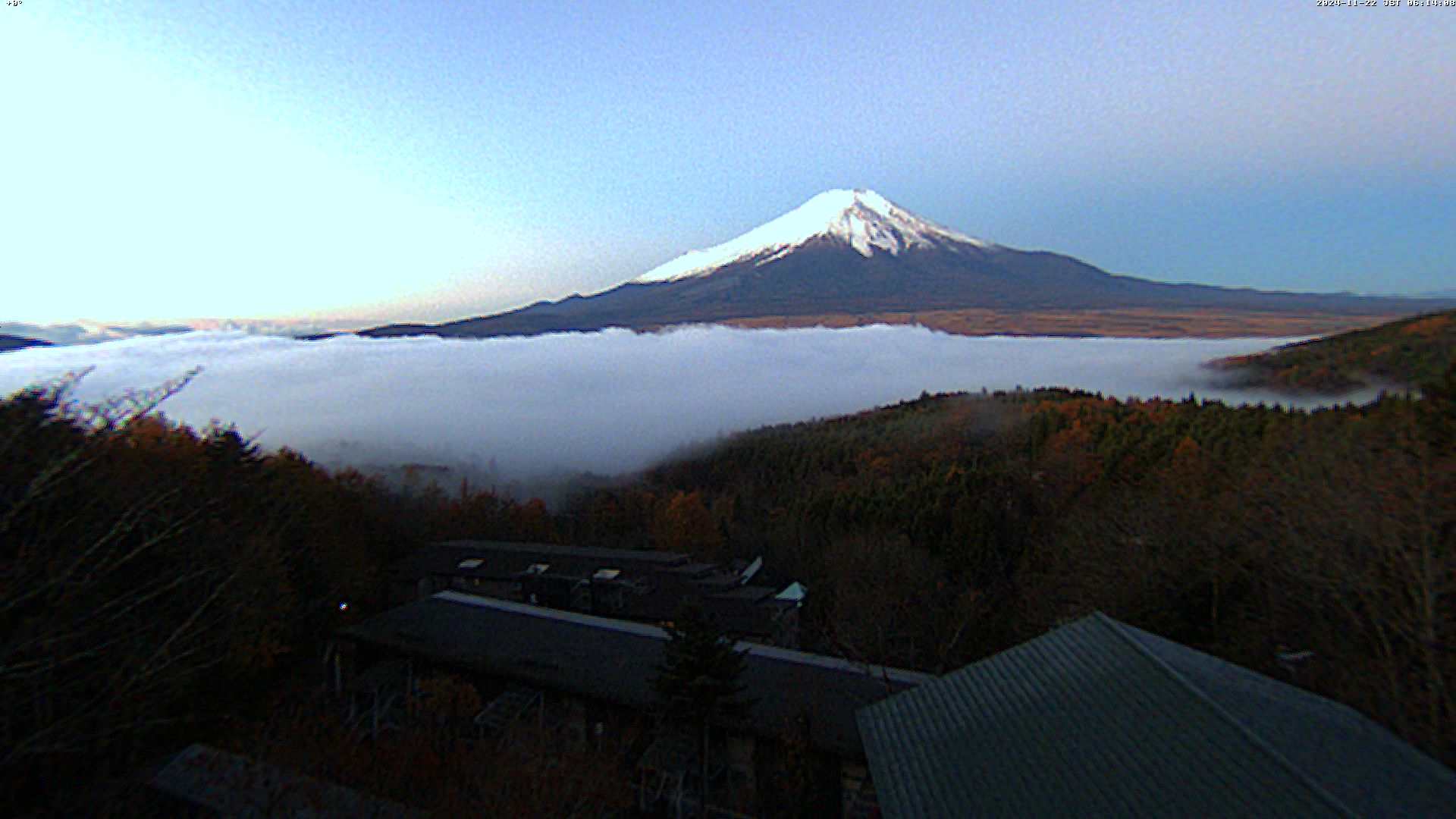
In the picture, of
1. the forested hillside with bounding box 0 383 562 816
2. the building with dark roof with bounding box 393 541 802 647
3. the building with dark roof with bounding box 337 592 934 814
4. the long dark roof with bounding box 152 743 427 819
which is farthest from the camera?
the building with dark roof with bounding box 393 541 802 647

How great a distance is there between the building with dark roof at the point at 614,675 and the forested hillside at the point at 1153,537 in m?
3.43

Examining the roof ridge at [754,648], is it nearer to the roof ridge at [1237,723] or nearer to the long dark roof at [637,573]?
the long dark roof at [637,573]

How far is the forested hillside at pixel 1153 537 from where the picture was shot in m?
11.1

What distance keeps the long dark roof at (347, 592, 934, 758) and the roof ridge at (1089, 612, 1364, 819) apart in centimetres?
541

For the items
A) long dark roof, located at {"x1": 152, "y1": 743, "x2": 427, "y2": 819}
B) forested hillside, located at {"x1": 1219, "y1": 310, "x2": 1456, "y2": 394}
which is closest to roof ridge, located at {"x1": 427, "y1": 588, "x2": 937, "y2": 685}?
long dark roof, located at {"x1": 152, "y1": 743, "x2": 427, "y2": 819}

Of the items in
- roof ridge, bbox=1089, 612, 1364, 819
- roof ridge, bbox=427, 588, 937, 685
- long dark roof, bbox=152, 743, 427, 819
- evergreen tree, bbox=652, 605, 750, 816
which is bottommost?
roof ridge, bbox=427, 588, 937, 685

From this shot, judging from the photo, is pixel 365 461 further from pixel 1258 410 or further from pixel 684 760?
pixel 1258 410

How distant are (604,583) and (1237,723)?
78.5ft

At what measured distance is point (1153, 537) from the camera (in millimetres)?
18281

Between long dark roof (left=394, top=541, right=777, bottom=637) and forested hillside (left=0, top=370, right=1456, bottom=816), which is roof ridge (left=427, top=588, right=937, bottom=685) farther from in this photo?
long dark roof (left=394, top=541, right=777, bottom=637)

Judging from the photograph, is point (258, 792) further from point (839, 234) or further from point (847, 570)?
point (839, 234)

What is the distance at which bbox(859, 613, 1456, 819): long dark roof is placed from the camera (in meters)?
6.26

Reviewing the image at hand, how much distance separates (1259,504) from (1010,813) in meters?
13.4

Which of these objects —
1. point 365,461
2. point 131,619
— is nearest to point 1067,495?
point 131,619
